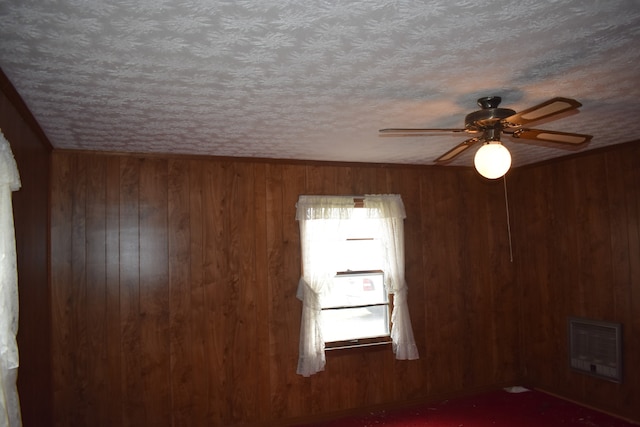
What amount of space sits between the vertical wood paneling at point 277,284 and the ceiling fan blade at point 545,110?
2288 mm

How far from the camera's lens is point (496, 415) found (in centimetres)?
421

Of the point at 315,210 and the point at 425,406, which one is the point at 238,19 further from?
the point at 425,406

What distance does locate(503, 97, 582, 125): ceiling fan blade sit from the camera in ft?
6.43

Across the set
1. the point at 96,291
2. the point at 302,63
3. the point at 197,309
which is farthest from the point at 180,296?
the point at 302,63

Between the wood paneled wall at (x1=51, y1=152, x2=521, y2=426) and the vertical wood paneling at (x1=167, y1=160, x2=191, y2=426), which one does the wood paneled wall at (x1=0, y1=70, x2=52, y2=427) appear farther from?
the vertical wood paneling at (x1=167, y1=160, x2=191, y2=426)

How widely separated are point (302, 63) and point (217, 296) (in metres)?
2.52

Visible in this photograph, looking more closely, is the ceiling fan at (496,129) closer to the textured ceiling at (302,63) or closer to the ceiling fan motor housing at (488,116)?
the ceiling fan motor housing at (488,116)

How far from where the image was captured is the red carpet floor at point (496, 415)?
3.99m

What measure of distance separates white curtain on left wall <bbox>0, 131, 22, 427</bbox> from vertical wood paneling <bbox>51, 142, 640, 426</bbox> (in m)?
1.70

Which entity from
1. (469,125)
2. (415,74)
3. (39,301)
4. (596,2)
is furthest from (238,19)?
(39,301)

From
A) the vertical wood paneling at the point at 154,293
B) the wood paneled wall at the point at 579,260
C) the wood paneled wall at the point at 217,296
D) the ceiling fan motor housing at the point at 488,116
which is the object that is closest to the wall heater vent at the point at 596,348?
the wood paneled wall at the point at 579,260

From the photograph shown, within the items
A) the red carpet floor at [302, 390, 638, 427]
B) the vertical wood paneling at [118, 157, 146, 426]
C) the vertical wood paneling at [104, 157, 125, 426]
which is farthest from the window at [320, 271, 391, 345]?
the vertical wood paneling at [104, 157, 125, 426]

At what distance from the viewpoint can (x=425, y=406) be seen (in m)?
4.54

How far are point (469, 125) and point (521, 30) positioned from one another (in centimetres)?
76
